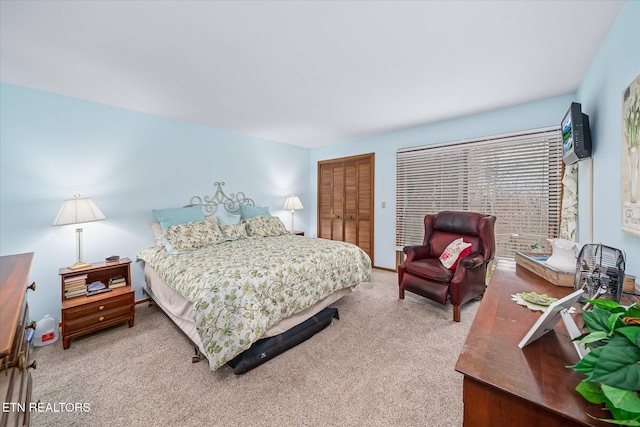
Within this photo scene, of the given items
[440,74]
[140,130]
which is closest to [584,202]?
[440,74]

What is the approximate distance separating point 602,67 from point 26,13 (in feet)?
13.2

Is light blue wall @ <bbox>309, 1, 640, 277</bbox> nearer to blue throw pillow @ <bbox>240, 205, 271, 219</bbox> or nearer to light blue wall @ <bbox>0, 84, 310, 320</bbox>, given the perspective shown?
blue throw pillow @ <bbox>240, 205, 271, 219</bbox>

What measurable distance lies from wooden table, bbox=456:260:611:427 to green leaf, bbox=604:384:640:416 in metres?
0.14

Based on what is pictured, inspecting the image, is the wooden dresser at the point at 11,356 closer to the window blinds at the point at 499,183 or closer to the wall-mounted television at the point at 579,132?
the wall-mounted television at the point at 579,132

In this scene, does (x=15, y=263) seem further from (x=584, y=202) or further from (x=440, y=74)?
(x=584, y=202)

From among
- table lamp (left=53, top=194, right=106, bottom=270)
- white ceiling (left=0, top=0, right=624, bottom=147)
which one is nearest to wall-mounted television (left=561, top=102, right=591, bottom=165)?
white ceiling (left=0, top=0, right=624, bottom=147)

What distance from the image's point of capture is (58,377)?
1864mm

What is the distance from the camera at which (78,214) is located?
248 centimetres

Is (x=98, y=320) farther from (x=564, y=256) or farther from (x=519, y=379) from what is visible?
(x=564, y=256)

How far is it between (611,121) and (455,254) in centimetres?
164

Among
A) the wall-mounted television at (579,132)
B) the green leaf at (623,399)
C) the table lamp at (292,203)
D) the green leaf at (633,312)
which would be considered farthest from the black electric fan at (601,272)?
the table lamp at (292,203)

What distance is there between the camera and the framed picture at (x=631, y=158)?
1284 millimetres

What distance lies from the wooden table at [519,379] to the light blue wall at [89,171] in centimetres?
373

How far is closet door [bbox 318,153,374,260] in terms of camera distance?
15.4 feet
